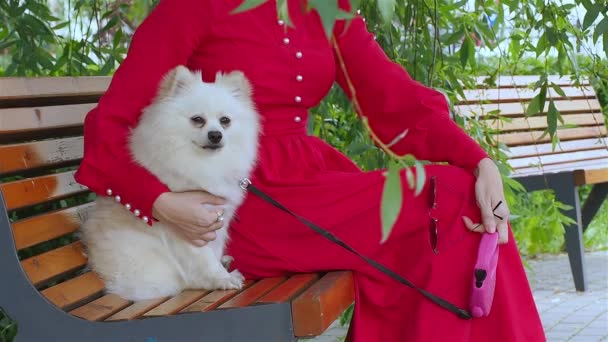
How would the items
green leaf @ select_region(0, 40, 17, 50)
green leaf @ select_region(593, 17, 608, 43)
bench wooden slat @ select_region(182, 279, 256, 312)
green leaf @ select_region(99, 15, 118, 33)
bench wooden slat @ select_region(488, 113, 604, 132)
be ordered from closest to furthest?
bench wooden slat @ select_region(182, 279, 256, 312) → green leaf @ select_region(593, 17, 608, 43) → green leaf @ select_region(0, 40, 17, 50) → green leaf @ select_region(99, 15, 118, 33) → bench wooden slat @ select_region(488, 113, 604, 132)

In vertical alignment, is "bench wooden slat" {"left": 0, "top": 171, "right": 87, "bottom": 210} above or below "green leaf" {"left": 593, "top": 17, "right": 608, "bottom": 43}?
below

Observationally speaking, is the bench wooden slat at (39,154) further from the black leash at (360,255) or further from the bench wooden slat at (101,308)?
the black leash at (360,255)

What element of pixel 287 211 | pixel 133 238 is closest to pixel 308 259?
pixel 287 211

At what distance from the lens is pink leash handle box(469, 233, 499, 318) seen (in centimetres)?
234

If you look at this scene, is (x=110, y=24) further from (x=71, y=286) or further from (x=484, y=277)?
(x=484, y=277)

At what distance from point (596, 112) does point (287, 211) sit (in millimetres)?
4881

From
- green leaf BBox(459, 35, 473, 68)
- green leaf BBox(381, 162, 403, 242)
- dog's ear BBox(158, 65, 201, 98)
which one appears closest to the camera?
green leaf BBox(381, 162, 403, 242)

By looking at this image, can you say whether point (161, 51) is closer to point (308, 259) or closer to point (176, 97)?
point (176, 97)

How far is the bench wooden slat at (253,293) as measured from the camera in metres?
2.24

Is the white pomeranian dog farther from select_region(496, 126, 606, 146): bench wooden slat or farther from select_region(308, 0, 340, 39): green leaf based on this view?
select_region(496, 126, 606, 146): bench wooden slat

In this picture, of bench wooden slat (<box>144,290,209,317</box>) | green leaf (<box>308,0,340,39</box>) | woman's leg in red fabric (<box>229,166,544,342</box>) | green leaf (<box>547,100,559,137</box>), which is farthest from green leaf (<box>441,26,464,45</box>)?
green leaf (<box>308,0,340,39</box>)

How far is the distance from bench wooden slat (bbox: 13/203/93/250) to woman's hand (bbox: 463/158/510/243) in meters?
1.10

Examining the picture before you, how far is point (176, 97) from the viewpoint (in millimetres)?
2502

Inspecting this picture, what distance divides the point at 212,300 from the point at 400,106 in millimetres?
859
